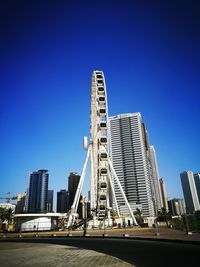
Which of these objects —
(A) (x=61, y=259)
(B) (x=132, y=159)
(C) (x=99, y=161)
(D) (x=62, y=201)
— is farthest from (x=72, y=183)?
(A) (x=61, y=259)

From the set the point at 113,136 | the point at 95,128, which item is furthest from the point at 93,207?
the point at 113,136

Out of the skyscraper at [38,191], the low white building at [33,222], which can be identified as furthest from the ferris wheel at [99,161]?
the skyscraper at [38,191]

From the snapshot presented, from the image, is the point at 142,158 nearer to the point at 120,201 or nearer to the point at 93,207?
the point at 120,201

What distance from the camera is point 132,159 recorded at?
15938 cm

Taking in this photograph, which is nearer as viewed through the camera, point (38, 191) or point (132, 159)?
point (132, 159)

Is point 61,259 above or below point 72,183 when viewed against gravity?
below

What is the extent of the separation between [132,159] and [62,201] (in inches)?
2954

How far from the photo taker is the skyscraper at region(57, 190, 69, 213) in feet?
607

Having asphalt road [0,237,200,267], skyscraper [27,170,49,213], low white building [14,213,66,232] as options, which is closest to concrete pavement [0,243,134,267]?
asphalt road [0,237,200,267]

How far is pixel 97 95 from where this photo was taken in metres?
55.5

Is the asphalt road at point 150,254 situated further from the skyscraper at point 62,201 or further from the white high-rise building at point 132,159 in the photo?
the skyscraper at point 62,201

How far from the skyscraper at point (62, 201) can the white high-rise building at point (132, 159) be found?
51.6 metres

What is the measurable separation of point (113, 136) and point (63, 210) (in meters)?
76.7

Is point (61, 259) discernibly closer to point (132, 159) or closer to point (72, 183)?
point (132, 159)
